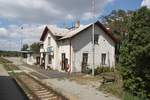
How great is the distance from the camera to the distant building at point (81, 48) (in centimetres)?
3606

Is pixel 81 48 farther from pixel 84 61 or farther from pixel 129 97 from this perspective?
pixel 129 97

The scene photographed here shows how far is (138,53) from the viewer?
42.4 ft

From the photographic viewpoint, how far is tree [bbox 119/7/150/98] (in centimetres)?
1295

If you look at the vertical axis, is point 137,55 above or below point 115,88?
above

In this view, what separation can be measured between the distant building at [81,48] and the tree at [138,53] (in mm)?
21675

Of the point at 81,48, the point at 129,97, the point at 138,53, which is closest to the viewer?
the point at 138,53

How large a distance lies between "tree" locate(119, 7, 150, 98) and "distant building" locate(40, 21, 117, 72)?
21675 mm

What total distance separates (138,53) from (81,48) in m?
23.7

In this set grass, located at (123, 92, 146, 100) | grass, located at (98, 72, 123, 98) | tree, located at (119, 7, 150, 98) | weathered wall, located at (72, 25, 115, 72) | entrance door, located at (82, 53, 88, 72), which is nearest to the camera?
tree, located at (119, 7, 150, 98)

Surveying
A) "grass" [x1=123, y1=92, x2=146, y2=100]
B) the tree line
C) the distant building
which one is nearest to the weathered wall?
the distant building

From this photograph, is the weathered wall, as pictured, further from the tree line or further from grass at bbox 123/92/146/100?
grass at bbox 123/92/146/100

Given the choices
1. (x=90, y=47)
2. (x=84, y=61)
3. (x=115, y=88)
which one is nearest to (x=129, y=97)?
(x=115, y=88)

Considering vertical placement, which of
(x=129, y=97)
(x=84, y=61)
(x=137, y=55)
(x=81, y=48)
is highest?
(x=81, y=48)

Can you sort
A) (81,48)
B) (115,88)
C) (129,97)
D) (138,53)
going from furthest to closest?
(81,48), (115,88), (129,97), (138,53)
